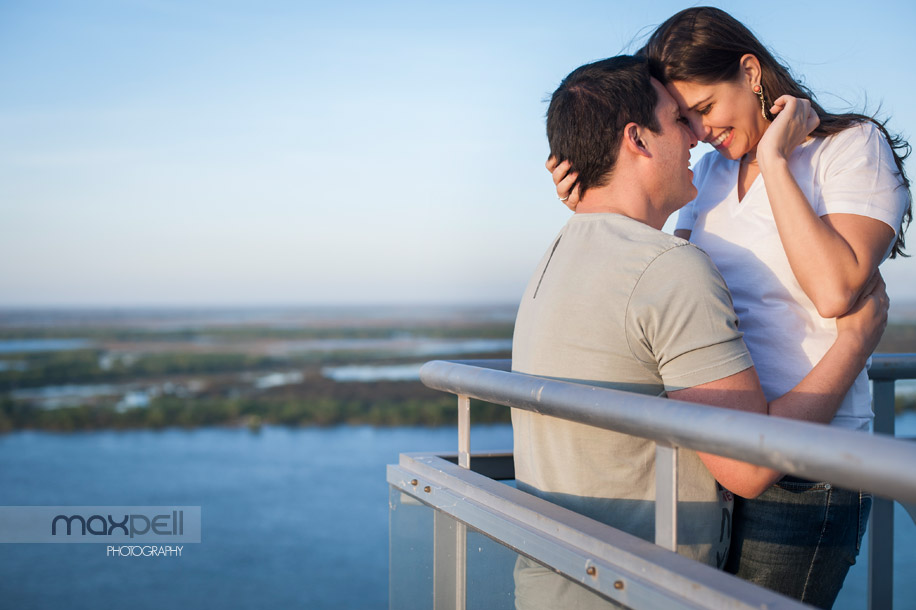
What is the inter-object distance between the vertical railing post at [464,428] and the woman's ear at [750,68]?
2.77 ft

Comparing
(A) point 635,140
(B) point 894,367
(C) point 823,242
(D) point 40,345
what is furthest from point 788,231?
(D) point 40,345

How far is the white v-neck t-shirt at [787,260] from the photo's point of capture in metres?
1.35

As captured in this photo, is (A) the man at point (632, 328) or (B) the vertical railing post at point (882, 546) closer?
(A) the man at point (632, 328)

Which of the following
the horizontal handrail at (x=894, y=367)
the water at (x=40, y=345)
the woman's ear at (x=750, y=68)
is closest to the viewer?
the woman's ear at (x=750, y=68)

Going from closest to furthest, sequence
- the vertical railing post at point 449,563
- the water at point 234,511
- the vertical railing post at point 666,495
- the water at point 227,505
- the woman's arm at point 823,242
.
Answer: the vertical railing post at point 666,495
the woman's arm at point 823,242
the vertical railing post at point 449,563
the water at point 234,511
the water at point 227,505

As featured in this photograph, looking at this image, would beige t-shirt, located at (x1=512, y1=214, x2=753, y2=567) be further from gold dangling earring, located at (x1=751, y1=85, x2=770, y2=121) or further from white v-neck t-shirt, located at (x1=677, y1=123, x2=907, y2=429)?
gold dangling earring, located at (x1=751, y1=85, x2=770, y2=121)

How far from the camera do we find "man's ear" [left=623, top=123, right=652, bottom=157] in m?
1.37

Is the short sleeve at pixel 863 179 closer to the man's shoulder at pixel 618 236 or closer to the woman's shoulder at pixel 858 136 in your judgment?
the woman's shoulder at pixel 858 136

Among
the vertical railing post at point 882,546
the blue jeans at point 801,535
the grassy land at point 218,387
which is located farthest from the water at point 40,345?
the blue jeans at point 801,535

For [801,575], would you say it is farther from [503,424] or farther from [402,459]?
[503,424]

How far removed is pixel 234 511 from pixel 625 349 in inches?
741

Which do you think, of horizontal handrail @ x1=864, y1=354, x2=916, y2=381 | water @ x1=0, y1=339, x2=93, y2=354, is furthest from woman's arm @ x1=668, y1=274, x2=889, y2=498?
water @ x1=0, y1=339, x2=93, y2=354

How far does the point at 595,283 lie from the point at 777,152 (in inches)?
17.3

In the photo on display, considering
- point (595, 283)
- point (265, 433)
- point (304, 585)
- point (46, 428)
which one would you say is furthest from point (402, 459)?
point (46, 428)
